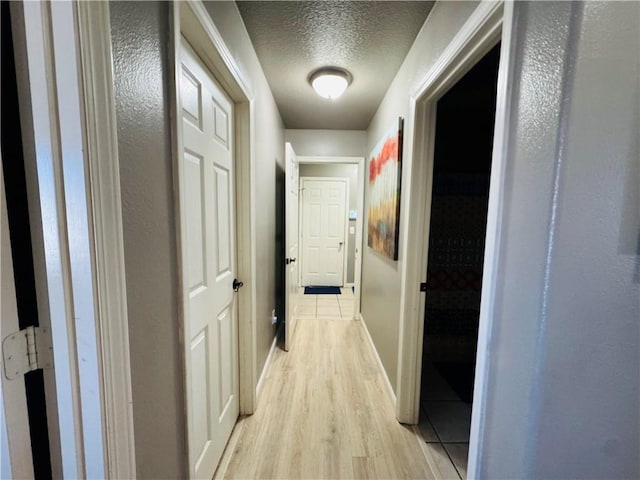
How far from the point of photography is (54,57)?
489 millimetres

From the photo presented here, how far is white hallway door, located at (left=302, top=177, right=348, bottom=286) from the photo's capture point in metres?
4.65

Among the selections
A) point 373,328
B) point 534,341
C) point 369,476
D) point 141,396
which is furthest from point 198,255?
point 373,328

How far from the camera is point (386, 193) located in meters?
2.07

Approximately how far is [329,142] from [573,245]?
9.21ft

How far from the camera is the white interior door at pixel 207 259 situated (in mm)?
999

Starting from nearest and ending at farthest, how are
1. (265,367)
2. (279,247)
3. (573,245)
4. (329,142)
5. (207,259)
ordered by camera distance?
(573,245), (207,259), (265,367), (279,247), (329,142)

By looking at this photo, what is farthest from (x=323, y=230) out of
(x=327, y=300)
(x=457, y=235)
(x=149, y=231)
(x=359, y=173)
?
(x=149, y=231)

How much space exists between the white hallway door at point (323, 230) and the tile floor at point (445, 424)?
2.83 metres

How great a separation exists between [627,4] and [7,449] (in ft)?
5.18

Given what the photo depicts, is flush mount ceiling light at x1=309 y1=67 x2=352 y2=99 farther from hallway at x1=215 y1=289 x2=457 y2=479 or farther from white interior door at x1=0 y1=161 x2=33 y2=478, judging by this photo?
hallway at x1=215 y1=289 x2=457 y2=479

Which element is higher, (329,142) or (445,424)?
(329,142)

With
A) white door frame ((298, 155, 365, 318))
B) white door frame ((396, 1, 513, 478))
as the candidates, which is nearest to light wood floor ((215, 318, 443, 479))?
white door frame ((396, 1, 513, 478))

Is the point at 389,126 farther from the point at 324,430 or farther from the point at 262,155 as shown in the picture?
the point at 324,430

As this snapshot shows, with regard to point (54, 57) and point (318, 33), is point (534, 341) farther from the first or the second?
point (318, 33)
